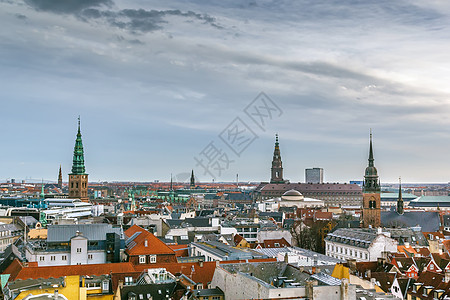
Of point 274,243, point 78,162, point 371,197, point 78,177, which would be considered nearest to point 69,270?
point 274,243

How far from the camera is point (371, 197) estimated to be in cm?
11888

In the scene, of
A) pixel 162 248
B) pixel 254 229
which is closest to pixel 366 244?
pixel 254 229

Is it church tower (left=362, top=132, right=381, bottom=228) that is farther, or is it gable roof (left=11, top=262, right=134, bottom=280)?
church tower (left=362, top=132, right=381, bottom=228)

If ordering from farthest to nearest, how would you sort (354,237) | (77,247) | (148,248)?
(354,237) < (77,247) < (148,248)

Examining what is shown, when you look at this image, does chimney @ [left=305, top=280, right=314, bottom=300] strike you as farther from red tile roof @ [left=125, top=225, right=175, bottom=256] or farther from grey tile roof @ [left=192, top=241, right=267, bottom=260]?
red tile roof @ [left=125, top=225, right=175, bottom=256]

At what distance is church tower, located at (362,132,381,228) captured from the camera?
117625 mm

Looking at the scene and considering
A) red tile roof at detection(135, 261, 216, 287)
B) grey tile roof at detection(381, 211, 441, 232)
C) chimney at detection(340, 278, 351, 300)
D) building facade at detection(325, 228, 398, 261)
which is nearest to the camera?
chimney at detection(340, 278, 351, 300)

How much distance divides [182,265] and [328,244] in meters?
39.4

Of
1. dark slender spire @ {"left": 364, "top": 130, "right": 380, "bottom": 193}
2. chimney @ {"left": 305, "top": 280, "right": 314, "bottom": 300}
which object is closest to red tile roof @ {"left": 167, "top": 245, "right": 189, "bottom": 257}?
chimney @ {"left": 305, "top": 280, "right": 314, "bottom": 300}

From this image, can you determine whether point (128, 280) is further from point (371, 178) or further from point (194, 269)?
point (371, 178)

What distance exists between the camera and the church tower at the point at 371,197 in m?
118

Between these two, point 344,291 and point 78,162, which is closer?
point 344,291

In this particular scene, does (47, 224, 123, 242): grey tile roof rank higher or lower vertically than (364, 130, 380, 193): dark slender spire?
lower

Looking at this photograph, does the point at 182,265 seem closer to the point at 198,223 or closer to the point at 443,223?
the point at 198,223
